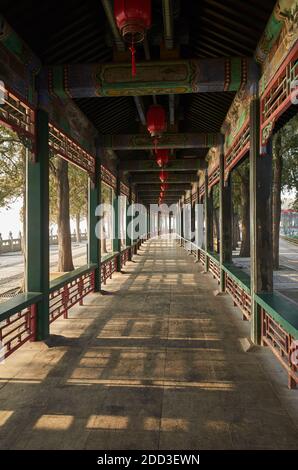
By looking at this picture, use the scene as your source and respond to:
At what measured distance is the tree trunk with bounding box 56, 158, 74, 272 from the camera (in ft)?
40.9

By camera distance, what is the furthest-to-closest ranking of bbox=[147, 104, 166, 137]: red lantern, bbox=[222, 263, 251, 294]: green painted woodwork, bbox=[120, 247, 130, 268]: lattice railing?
bbox=[120, 247, 130, 268]: lattice railing, bbox=[222, 263, 251, 294]: green painted woodwork, bbox=[147, 104, 166, 137]: red lantern

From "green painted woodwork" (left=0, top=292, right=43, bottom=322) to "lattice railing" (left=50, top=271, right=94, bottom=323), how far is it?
1.93ft

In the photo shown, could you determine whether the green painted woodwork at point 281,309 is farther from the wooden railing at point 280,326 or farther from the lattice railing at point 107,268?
the lattice railing at point 107,268

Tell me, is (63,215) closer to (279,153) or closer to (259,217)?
(279,153)

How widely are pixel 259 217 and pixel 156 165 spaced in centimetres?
803

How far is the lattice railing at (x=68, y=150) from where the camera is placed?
6118 millimetres

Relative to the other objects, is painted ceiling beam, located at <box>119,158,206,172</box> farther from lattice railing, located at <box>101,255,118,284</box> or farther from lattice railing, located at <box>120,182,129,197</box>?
lattice railing, located at <box>101,255,118,284</box>

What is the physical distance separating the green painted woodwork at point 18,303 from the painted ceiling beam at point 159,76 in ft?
10.8

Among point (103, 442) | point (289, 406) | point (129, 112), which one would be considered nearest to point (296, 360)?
point (289, 406)

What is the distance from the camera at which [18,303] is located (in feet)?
15.6

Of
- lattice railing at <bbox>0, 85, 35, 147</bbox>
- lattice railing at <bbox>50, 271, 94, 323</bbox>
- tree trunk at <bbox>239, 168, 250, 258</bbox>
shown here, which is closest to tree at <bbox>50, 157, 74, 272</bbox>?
lattice railing at <bbox>50, 271, 94, 323</bbox>

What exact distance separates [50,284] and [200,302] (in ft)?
12.0

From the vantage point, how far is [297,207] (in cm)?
1941

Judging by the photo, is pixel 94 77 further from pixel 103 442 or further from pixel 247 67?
pixel 103 442
